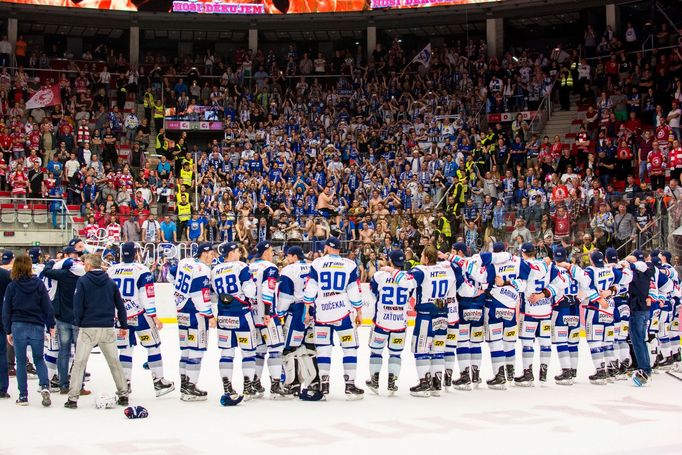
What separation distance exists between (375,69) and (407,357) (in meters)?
19.1

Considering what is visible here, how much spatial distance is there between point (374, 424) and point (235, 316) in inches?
102

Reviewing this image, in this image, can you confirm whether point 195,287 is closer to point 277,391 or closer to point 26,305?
point 277,391

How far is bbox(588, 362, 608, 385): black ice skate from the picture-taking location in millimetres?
13375

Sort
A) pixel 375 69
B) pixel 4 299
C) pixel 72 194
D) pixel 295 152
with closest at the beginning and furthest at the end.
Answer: pixel 4 299, pixel 72 194, pixel 295 152, pixel 375 69

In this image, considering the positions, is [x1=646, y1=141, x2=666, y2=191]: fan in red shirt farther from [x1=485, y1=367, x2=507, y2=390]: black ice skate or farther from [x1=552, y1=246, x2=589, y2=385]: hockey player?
[x1=485, y1=367, x2=507, y2=390]: black ice skate

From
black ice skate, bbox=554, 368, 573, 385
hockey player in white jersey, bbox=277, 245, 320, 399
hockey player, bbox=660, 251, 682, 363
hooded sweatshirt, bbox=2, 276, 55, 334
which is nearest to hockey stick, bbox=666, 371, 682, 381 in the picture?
hockey player, bbox=660, 251, 682, 363

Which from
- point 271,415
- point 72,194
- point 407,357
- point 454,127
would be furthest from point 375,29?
point 271,415

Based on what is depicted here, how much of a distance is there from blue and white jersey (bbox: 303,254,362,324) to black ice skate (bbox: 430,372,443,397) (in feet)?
4.87

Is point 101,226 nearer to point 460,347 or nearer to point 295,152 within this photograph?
point 295,152

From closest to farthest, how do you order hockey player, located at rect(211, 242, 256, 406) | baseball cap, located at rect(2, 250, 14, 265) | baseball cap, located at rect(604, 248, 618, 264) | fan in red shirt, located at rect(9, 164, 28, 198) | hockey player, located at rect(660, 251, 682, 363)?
hockey player, located at rect(211, 242, 256, 406)
baseball cap, located at rect(2, 250, 14, 265)
baseball cap, located at rect(604, 248, 618, 264)
hockey player, located at rect(660, 251, 682, 363)
fan in red shirt, located at rect(9, 164, 28, 198)

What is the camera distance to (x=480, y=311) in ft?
42.3

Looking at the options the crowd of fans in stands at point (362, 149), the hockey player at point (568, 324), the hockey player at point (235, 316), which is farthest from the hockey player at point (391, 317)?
the crowd of fans in stands at point (362, 149)

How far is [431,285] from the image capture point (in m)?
12.4

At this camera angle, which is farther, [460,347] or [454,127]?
[454,127]
